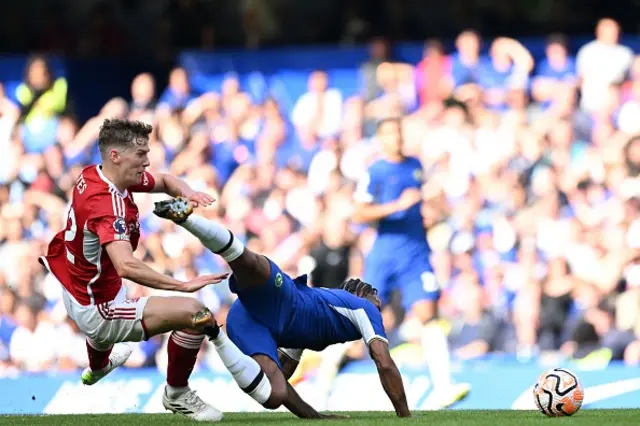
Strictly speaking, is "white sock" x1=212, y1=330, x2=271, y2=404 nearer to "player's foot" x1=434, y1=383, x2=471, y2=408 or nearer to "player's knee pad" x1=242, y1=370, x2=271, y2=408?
"player's knee pad" x1=242, y1=370, x2=271, y2=408

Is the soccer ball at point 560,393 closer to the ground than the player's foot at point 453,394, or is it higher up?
higher up

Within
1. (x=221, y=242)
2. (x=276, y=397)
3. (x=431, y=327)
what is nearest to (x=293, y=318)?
(x=276, y=397)

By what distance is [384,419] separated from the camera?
9.77 meters

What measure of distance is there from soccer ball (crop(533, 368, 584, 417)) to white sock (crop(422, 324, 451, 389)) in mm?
3131

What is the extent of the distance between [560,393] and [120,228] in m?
3.19

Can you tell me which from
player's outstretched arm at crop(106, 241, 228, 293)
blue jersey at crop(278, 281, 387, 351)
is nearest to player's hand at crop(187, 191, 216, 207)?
player's outstretched arm at crop(106, 241, 228, 293)

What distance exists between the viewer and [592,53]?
14.8 m

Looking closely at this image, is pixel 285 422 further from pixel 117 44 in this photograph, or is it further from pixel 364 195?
pixel 117 44

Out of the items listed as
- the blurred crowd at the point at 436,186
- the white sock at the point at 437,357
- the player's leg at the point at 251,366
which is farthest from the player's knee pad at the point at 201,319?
the blurred crowd at the point at 436,186

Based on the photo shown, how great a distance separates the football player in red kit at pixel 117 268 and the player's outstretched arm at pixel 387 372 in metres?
1.11

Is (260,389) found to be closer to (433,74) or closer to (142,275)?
(142,275)

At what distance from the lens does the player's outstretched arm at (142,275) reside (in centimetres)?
844

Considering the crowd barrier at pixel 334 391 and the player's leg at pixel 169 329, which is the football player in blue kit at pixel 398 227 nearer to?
the crowd barrier at pixel 334 391

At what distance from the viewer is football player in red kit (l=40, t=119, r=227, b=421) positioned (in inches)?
359
